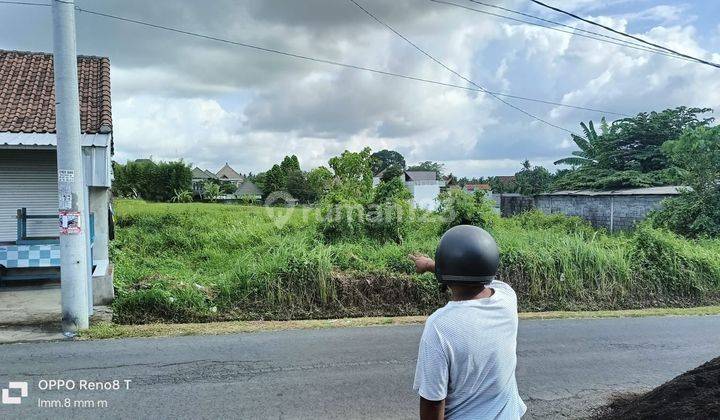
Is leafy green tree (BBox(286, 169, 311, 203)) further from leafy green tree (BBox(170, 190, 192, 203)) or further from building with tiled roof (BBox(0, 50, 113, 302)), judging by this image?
building with tiled roof (BBox(0, 50, 113, 302))

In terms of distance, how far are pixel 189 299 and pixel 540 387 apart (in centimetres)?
618

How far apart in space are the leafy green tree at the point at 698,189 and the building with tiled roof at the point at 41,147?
17.8 metres

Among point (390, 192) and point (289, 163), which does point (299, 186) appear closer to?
point (289, 163)

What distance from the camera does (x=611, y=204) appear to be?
2394 cm

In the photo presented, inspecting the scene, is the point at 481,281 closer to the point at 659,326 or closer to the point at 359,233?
the point at 659,326

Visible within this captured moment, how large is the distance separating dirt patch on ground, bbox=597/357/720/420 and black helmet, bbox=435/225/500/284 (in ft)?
7.95

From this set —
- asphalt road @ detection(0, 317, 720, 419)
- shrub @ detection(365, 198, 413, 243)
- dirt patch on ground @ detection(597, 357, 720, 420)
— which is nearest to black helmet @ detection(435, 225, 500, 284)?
dirt patch on ground @ detection(597, 357, 720, 420)

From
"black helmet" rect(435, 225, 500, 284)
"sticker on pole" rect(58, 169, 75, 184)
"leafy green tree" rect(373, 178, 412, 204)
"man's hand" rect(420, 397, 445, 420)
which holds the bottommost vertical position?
"man's hand" rect(420, 397, 445, 420)

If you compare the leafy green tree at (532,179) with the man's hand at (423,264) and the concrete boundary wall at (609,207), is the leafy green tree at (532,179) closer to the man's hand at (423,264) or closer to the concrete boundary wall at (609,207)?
the concrete boundary wall at (609,207)

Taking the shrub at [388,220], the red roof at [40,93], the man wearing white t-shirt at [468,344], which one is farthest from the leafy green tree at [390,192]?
the man wearing white t-shirt at [468,344]

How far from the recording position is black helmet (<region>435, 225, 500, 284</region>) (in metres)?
2.14

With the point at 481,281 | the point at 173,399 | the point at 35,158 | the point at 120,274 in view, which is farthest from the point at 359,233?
the point at 481,281

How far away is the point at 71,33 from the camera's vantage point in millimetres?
7762

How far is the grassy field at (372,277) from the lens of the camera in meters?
9.56
